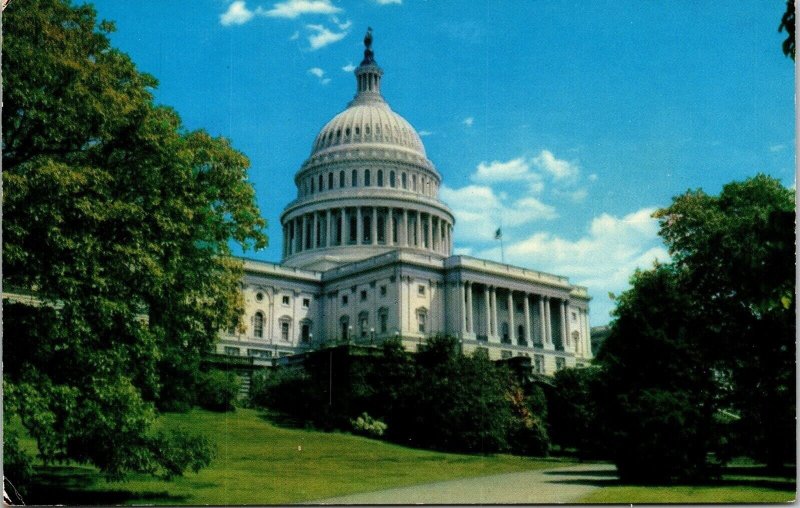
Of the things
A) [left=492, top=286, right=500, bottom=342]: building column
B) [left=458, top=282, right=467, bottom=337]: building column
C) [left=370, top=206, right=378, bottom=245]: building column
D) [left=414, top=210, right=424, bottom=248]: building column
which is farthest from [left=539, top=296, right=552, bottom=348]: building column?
[left=370, top=206, right=378, bottom=245]: building column

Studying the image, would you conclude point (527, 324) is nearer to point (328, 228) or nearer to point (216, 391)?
point (328, 228)

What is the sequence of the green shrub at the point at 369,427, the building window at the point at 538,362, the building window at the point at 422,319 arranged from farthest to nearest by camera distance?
the building window at the point at 538,362 → the building window at the point at 422,319 → the green shrub at the point at 369,427

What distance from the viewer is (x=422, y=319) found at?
242 feet

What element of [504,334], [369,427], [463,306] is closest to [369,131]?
[463,306]

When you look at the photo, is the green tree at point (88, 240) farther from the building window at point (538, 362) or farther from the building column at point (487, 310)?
the building window at point (538, 362)

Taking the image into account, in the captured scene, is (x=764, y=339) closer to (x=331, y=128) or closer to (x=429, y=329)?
(x=429, y=329)

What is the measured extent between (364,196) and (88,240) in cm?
7417

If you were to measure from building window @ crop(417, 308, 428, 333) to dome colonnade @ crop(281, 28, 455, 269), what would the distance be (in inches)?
547

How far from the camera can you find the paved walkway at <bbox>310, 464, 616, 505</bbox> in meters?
17.2

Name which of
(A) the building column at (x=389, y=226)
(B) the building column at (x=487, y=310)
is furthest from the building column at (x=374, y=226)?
(B) the building column at (x=487, y=310)

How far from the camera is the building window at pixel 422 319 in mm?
73500

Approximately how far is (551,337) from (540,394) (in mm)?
37261

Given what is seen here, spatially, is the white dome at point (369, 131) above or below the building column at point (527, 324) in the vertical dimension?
above

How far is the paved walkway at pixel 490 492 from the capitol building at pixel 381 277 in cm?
4070
